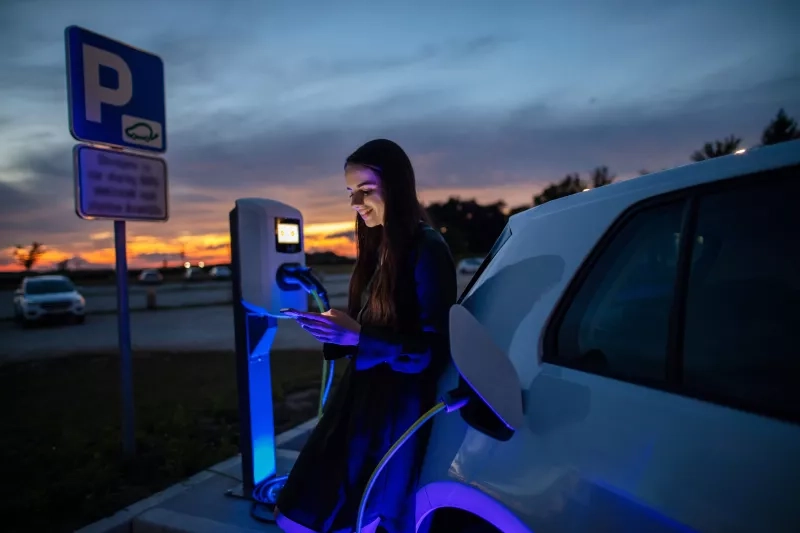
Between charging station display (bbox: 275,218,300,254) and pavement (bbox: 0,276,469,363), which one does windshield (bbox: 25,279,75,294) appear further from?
charging station display (bbox: 275,218,300,254)

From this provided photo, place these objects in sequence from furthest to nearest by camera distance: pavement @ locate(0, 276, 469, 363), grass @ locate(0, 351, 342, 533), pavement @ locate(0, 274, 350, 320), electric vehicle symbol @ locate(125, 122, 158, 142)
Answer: pavement @ locate(0, 274, 350, 320)
pavement @ locate(0, 276, 469, 363)
electric vehicle symbol @ locate(125, 122, 158, 142)
grass @ locate(0, 351, 342, 533)

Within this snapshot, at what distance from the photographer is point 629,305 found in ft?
4.12

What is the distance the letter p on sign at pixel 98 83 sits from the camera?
3955 millimetres

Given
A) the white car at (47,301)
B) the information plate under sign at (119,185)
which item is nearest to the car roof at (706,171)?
the information plate under sign at (119,185)

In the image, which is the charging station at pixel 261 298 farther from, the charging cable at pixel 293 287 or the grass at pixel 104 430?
the grass at pixel 104 430

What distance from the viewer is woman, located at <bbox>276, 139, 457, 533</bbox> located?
1.77m

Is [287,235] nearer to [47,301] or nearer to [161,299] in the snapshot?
[47,301]

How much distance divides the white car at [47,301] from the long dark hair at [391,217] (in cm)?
1650

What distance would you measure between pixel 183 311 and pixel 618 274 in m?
20.3

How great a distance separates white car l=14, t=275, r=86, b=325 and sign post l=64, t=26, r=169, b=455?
13421 millimetres

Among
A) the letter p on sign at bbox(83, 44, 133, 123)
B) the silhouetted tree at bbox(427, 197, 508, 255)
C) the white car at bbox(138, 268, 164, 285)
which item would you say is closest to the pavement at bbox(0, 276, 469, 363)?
the letter p on sign at bbox(83, 44, 133, 123)

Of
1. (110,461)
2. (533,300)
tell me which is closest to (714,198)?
(533,300)

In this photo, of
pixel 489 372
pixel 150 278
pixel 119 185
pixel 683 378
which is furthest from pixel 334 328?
pixel 150 278

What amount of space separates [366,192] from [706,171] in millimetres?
1184
